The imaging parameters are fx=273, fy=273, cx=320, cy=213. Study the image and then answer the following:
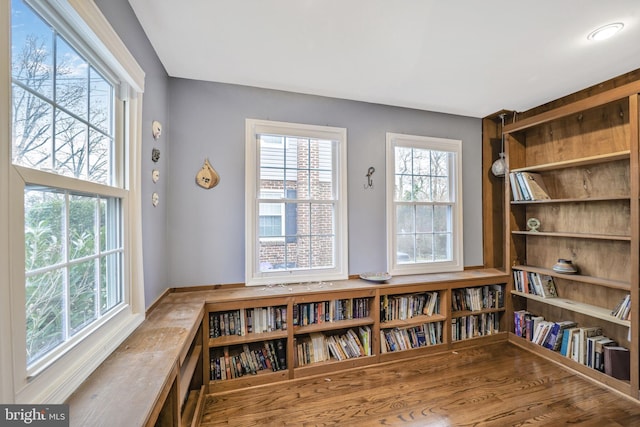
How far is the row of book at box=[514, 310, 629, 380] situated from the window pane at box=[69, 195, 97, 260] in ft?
11.4

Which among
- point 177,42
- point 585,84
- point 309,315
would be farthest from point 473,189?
point 177,42

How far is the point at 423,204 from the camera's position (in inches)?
116

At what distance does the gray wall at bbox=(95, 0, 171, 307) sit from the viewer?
143 cm

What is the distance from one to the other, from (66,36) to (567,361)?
3.92 metres

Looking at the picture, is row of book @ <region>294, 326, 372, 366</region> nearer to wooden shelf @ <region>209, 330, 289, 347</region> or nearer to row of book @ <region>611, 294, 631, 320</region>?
wooden shelf @ <region>209, 330, 289, 347</region>

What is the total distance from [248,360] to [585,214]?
10.5 ft

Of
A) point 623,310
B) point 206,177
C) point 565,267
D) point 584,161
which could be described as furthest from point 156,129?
point 623,310

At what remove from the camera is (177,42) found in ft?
5.88

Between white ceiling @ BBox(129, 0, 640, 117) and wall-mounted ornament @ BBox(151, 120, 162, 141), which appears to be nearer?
white ceiling @ BBox(129, 0, 640, 117)

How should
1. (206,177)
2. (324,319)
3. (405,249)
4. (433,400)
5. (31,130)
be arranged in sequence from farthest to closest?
(405,249) < (324,319) < (206,177) < (433,400) < (31,130)

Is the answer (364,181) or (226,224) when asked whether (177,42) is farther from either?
(364,181)

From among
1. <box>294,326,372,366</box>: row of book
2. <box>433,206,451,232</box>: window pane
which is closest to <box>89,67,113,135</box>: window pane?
<box>294,326,372,366</box>: row of book

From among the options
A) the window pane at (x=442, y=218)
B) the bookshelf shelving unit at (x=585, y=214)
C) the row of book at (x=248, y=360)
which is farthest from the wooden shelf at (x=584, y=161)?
the row of book at (x=248, y=360)

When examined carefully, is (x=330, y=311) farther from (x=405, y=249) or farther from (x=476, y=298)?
(x=476, y=298)
